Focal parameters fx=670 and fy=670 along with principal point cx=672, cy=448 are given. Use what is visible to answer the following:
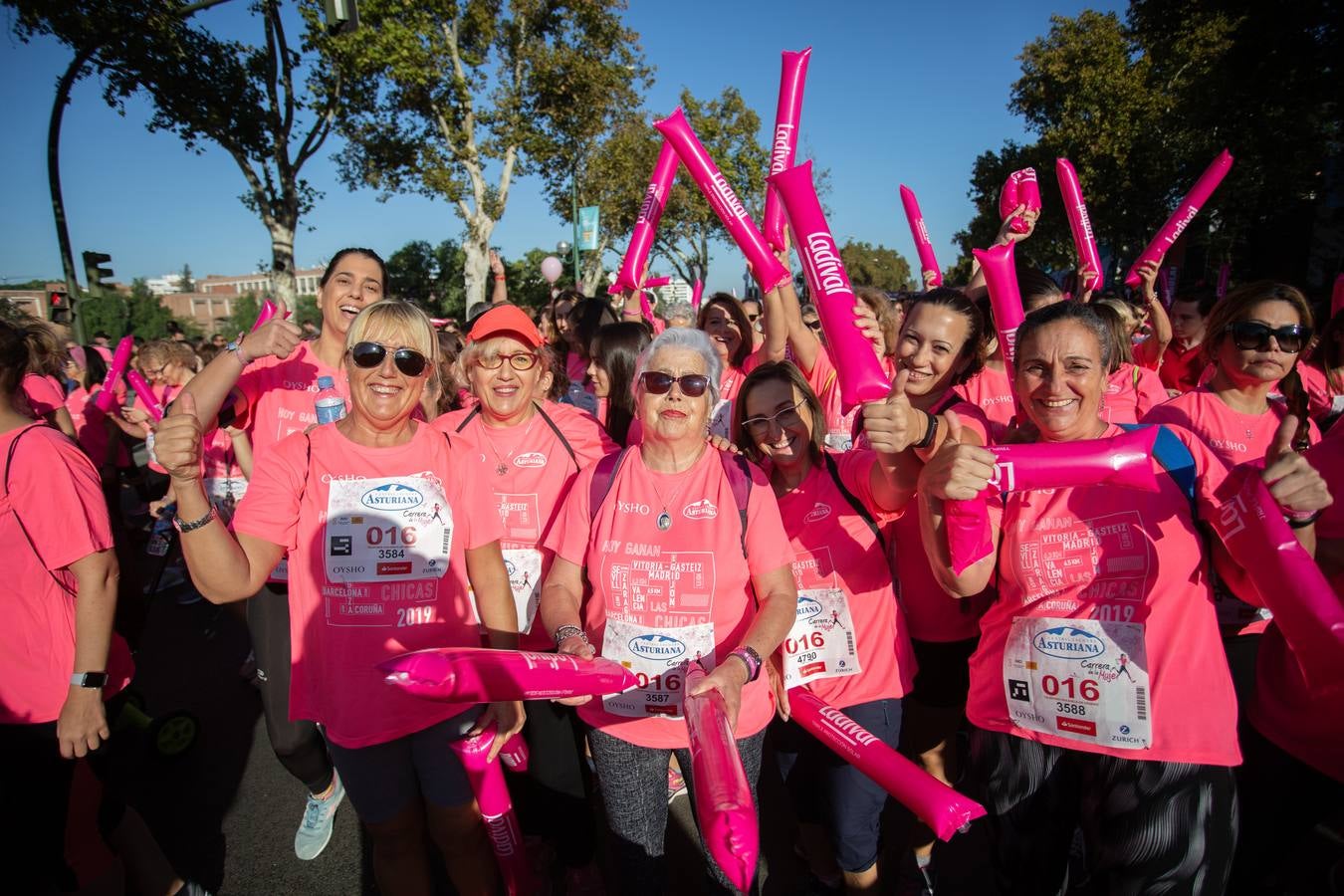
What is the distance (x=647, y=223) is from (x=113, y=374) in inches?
176

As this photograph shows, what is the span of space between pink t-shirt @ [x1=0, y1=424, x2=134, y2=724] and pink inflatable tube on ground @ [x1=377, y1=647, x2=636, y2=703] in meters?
1.47

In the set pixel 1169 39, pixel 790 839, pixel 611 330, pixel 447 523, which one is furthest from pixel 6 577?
pixel 1169 39

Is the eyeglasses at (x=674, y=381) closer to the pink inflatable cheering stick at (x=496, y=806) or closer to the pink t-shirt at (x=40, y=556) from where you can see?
the pink inflatable cheering stick at (x=496, y=806)

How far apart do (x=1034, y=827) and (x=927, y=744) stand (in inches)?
34.4

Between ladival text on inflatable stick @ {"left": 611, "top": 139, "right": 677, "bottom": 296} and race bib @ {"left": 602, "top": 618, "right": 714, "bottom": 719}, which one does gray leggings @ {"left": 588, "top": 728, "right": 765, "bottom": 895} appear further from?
ladival text on inflatable stick @ {"left": 611, "top": 139, "right": 677, "bottom": 296}

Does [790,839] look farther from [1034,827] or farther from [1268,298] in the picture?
[1268,298]

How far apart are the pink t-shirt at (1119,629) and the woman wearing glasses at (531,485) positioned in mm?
1728

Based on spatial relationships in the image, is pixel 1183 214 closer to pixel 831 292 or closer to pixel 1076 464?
pixel 1076 464

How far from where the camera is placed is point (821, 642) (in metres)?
2.46

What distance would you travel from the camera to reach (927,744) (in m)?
3.01

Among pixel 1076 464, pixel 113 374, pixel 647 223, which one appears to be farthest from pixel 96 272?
pixel 1076 464

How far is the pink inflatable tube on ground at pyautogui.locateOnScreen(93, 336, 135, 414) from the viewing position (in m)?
5.27

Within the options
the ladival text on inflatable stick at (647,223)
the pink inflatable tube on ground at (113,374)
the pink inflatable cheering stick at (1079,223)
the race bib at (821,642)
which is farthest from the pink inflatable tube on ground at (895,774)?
the pink inflatable tube on ground at (113,374)

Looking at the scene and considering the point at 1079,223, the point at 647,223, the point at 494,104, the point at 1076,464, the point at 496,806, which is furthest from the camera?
the point at 494,104
